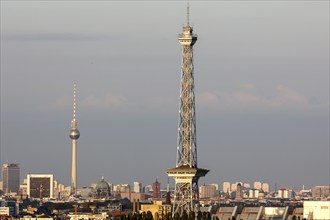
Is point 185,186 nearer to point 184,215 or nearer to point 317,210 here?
point 184,215

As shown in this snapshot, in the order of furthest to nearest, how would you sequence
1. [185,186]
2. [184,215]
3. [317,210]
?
[185,186]
[317,210]
[184,215]

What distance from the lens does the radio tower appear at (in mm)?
138250

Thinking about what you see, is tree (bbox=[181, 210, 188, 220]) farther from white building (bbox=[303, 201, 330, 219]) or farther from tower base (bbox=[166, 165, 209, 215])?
white building (bbox=[303, 201, 330, 219])

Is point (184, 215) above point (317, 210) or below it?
below

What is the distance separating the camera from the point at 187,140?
139125 millimetres

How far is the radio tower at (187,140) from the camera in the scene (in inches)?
5443

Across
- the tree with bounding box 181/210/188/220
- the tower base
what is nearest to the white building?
the tree with bounding box 181/210/188/220

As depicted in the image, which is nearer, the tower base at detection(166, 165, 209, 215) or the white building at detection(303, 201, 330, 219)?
the white building at detection(303, 201, 330, 219)

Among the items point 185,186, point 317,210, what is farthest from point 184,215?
point 185,186

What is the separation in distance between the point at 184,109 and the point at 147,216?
14.3 metres

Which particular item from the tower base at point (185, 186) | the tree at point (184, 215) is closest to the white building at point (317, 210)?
the tree at point (184, 215)

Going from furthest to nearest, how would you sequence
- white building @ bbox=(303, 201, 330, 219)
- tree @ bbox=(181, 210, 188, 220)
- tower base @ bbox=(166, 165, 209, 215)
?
tower base @ bbox=(166, 165, 209, 215), white building @ bbox=(303, 201, 330, 219), tree @ bbox=(181, 210, 188, 220)

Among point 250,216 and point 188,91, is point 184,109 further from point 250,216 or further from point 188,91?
point 250,216

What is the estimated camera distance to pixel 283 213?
139 metres
